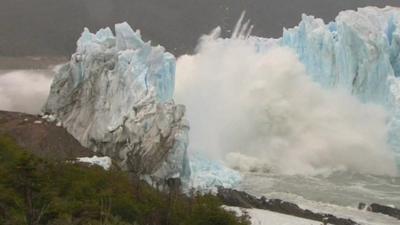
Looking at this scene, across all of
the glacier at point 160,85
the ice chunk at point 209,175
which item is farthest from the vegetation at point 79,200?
the glacier at point 160,85

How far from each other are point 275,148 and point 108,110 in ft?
36.2

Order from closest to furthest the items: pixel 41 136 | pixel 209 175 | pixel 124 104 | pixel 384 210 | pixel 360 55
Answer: pixel 384 210, pixel 209 175, pixel 124 104, pixel 41 136, pixel 360 55

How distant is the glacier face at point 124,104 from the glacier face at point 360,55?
9823 millimetres

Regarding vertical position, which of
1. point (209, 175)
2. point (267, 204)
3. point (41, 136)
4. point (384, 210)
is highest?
point (41, 136)

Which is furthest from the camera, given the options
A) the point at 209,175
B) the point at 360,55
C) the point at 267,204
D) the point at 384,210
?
the point at 360,55

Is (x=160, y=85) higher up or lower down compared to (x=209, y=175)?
higher up

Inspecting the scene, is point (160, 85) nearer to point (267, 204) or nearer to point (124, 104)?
point (124, 104)

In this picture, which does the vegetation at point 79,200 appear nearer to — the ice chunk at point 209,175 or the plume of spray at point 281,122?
the ice chunk at point 209,175

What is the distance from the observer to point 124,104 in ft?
117

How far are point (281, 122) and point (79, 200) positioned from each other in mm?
24113

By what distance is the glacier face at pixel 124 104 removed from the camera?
3212 cm

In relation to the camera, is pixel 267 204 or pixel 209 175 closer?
pixel 267 204

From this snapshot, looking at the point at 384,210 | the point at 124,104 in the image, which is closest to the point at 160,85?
the point at 124,104

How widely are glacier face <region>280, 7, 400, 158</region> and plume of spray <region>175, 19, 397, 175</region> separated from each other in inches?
31.2
